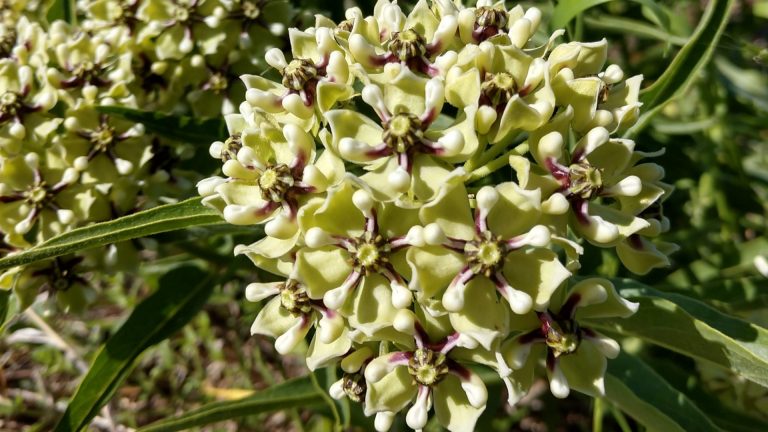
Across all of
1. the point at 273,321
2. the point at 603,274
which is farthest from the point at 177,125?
the point at 603,274

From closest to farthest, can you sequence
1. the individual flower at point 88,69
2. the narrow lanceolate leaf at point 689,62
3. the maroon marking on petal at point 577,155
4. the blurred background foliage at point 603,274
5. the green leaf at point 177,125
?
the maroon marking on petal at point 577,155, the narrow lanceolate leaf at point 689,62, the green leaf at point 177,125, the individual flower at point 88,69, the blurred background foliage at point 603,274

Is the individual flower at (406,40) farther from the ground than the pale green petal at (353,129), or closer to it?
farther from the ground

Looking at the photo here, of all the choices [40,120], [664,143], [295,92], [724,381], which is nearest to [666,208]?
[664,143]

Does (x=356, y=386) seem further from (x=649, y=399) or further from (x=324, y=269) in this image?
(x=649, y=399)

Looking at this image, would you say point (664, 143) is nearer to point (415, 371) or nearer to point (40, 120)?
point (415, 371)

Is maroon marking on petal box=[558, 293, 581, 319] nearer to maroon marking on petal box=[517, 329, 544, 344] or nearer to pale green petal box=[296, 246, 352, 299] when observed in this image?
maroon marking on petal box=[517, 329, 544, 344]

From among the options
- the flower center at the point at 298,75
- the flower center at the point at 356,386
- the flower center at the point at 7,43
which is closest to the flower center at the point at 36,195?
the flower center at the point at 7,43

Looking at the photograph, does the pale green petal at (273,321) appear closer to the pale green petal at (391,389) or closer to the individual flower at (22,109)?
the pale green petal at (391,389)
